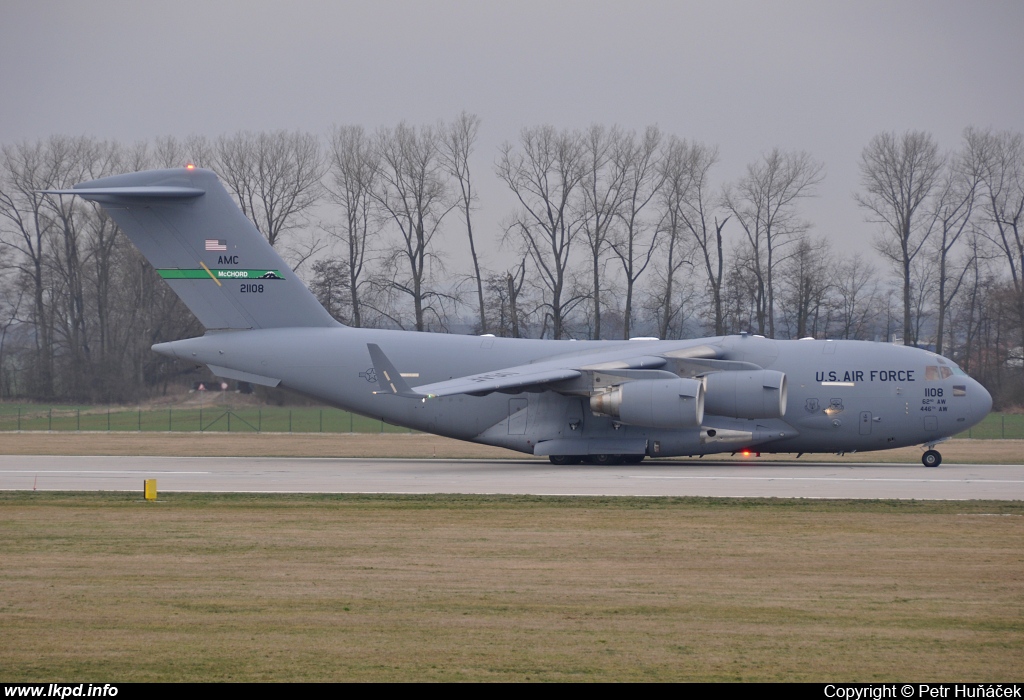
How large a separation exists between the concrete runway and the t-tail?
11.8ft

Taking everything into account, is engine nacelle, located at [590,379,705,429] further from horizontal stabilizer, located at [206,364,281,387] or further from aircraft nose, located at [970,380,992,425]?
horizontal stabilizer, located at [206,364,281,387]

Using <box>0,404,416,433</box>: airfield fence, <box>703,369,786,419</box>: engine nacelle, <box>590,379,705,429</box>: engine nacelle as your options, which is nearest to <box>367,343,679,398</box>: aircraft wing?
<box>590,379,705,429</box>: engine nacelle

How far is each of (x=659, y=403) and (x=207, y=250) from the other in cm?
1111

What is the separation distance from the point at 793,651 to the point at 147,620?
4.92 m

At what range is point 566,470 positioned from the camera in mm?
22953

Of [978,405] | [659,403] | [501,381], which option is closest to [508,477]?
[501,381]

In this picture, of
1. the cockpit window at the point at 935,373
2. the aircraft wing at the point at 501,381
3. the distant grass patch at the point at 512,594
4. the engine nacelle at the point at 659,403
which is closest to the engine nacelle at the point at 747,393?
the engine nacelle at the point at 659,403

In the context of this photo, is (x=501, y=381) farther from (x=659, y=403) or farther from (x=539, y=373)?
(x=659, y=403)

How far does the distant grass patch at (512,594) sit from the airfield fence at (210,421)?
2333cm

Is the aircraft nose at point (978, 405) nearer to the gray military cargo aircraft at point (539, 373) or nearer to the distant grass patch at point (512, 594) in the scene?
the gray military cargo aircraft at point (539, 373)

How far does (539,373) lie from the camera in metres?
23.3

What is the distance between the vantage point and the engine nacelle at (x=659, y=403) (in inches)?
890

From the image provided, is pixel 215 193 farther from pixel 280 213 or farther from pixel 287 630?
pixel 280 213
